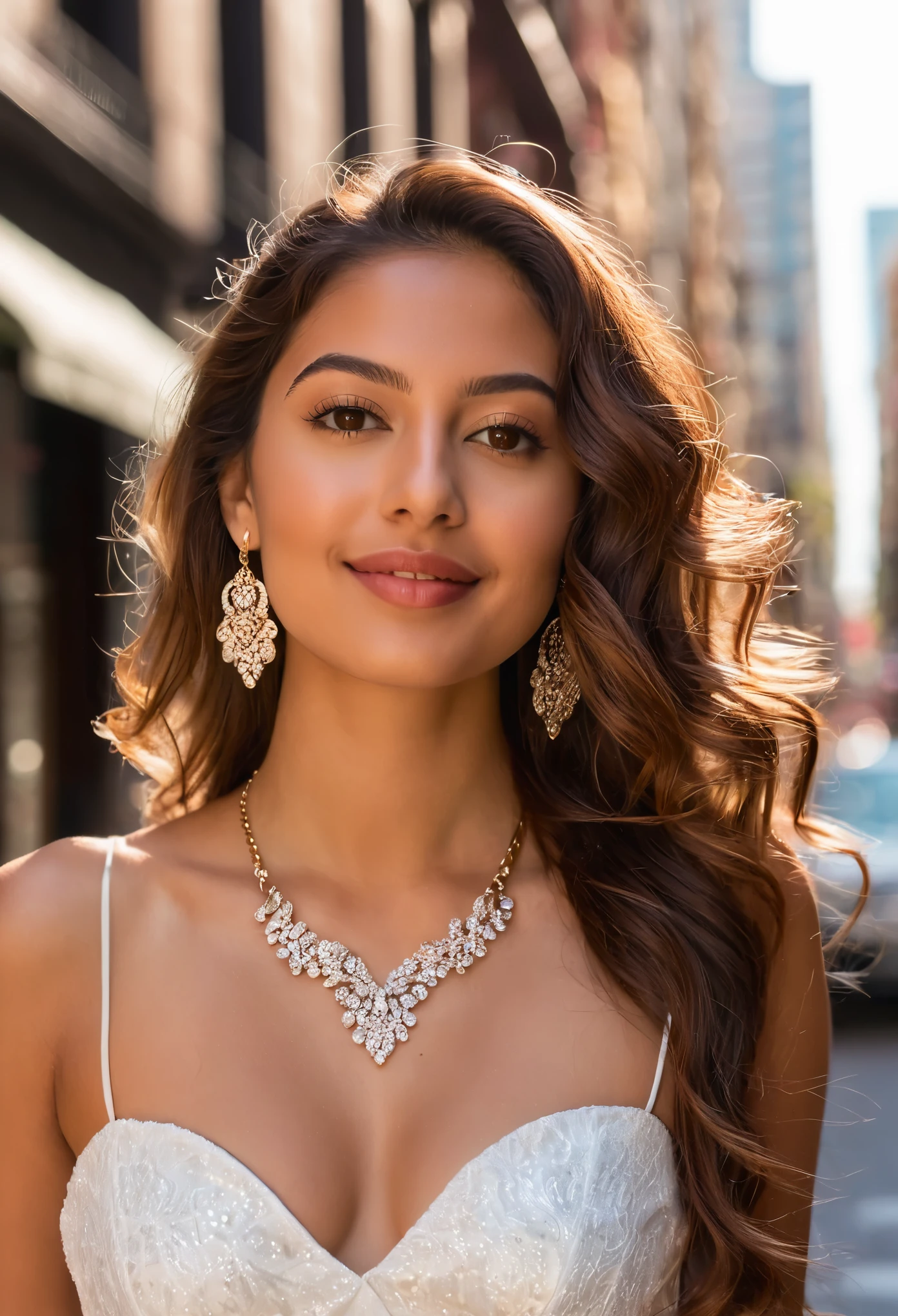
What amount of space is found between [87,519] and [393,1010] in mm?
6251

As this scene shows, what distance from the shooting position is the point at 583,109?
2011cm

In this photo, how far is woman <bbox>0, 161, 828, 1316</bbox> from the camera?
2023 millimetres

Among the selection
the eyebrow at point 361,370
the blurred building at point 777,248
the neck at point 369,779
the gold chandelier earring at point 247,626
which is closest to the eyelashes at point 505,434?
the eyebrow at point 361,370

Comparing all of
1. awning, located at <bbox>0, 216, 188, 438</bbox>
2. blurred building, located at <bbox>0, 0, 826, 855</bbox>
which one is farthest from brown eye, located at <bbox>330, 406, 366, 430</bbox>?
awning, located at <bbox>0, 216, 188, 438</bbox>

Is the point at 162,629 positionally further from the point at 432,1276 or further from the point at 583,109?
the point at 583,109

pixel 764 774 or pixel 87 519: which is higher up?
pixel 87 519

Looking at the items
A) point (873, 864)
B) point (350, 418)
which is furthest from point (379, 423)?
point (873, 864)

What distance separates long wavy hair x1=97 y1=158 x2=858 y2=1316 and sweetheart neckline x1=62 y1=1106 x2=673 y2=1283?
12 cm

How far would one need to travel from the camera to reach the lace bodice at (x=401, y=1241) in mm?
1920

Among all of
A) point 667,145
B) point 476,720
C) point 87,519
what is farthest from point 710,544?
point 667,145

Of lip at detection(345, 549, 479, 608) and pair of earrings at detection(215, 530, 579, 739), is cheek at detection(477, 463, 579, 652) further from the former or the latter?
pair of earrings at detection(215, 530, 579, 739)

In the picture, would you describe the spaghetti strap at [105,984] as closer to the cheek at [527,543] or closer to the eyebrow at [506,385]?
the cheek at [527,543]

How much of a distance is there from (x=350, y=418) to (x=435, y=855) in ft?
2.28

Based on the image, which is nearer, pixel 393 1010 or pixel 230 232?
pixel 393 1010
